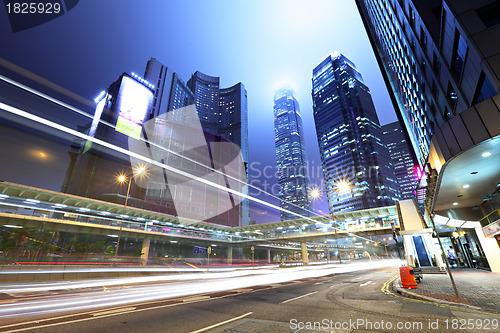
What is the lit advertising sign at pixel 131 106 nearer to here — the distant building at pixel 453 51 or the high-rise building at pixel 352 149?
the distant building at pixel 453 51

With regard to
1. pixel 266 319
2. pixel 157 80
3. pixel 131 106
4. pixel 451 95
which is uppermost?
pixel 157 80

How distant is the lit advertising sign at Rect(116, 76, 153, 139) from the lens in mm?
91869

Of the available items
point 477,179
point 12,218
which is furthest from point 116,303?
point 12,218

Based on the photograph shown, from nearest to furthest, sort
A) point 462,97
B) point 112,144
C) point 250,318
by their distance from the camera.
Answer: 1. point 250,318
2. point 462,97
3. point 112,144

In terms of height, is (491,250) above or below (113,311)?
above

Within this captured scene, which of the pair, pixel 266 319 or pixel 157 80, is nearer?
pixel 266 319

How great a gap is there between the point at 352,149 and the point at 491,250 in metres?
156

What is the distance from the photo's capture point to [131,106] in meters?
97.2

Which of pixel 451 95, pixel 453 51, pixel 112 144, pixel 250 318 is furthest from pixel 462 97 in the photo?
pixel 112 144

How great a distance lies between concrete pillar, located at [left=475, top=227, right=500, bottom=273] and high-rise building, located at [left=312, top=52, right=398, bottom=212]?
132 metres

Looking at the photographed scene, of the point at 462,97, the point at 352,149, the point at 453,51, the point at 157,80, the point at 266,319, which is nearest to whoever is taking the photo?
the point at 266,319

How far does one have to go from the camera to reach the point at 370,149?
165 meters

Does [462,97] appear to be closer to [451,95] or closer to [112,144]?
[451,95]

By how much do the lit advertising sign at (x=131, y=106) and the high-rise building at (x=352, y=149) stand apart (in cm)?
12797
